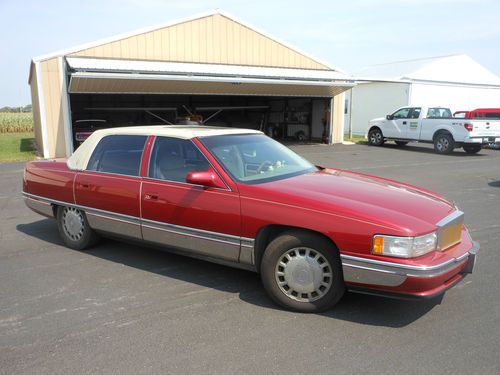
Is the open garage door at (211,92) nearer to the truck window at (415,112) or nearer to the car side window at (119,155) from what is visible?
the truck window at (415,112)

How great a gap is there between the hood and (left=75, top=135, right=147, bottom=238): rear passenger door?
4.67 ft

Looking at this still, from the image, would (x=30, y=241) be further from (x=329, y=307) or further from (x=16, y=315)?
(x=329, y=307)

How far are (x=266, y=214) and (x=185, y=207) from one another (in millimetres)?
878

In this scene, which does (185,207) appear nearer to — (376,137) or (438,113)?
(438,113)

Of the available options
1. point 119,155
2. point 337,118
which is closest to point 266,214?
point 119,155

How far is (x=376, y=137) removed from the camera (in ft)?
68.9

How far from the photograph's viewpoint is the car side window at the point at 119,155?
15.8ft

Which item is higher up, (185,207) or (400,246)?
(185,207)

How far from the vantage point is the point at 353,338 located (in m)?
3.33

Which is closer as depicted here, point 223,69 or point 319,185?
point 319,185

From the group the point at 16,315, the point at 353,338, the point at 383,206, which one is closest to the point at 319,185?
the point at 383,206

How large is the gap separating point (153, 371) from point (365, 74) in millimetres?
30664

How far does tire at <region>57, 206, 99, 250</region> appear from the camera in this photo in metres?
5.24

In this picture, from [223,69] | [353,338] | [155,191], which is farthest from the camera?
[223,69]
